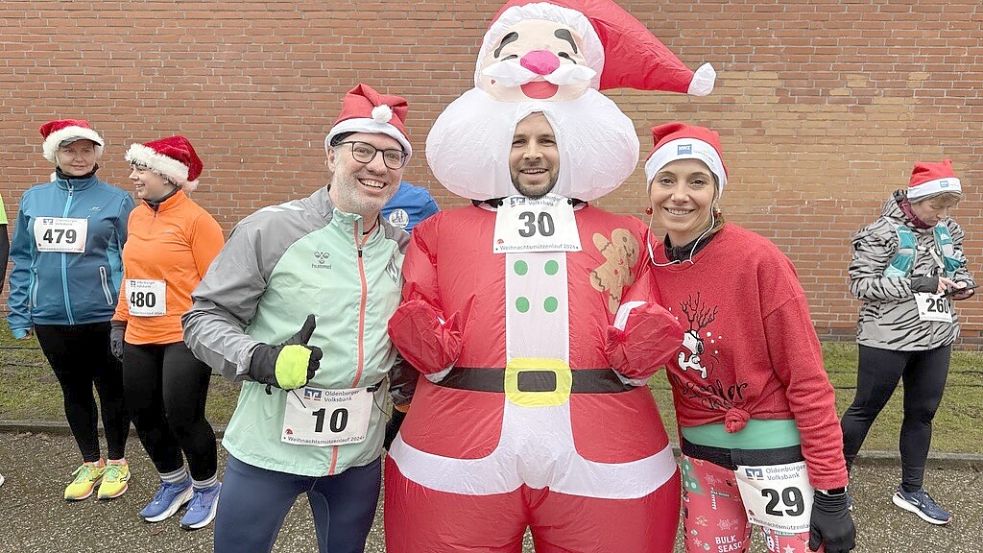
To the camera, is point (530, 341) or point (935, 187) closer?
point (530, 341)

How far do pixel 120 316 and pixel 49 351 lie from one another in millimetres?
581

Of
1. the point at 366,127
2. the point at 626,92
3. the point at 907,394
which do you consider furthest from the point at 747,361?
the point at 626,92

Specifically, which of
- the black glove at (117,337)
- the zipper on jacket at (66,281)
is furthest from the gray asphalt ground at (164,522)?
the zipper on jacket at (66,281)

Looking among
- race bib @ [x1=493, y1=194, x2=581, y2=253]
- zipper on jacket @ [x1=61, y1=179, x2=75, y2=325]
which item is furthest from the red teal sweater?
zipper on jacket @ [x1=61, y1=179, x2=75, y2=325]

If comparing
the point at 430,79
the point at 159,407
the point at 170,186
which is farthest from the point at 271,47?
the point at 159,407

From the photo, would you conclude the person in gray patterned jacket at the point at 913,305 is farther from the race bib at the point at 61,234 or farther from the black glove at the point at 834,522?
the race bib at the point at 61,234

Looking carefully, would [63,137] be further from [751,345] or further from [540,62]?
[751,345]

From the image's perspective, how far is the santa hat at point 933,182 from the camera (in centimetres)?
330

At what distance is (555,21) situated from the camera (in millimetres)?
2189

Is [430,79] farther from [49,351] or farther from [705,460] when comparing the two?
[705,460]

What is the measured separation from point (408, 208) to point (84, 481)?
2440 mm

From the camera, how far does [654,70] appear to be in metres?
2.29

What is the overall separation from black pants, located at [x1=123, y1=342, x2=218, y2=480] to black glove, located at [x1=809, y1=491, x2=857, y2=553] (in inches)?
108

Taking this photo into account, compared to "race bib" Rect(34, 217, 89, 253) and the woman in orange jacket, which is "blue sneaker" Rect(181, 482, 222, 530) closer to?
the woman in orange jacket
